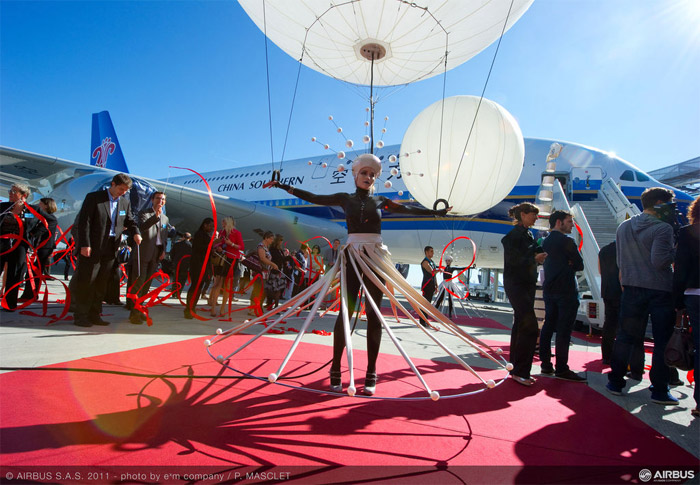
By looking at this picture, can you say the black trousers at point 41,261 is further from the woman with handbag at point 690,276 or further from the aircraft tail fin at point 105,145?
the aircraft tail fin at point 105,145

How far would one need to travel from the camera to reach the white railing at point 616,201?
7.32 metres

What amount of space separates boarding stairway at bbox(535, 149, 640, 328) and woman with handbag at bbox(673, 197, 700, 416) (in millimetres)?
3094

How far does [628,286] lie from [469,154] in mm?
3381

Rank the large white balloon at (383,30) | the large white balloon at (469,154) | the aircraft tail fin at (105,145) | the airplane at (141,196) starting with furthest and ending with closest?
the aircraft tail fin at (105,145) < the airplane at (141,196) < the large white balloon at (469,154) < the large white balloon at (383,30)

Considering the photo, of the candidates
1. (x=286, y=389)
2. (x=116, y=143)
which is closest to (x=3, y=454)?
(x=286, y=389)

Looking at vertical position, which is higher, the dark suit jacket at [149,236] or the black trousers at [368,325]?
the dark suit jacket at [149,236]

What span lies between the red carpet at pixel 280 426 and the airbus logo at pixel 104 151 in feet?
53.5

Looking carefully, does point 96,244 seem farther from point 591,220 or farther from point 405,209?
point 591,220

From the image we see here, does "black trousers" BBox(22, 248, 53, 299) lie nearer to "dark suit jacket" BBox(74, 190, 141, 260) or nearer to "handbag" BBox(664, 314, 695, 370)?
"dark suit jacket" BBox(74, 190, 141, 260)

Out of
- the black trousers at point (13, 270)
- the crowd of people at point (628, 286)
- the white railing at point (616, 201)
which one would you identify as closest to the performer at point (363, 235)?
the crowd of people at point (628, 286)

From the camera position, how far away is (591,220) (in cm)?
799

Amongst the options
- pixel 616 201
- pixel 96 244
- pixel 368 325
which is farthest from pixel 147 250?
pixel 616 201

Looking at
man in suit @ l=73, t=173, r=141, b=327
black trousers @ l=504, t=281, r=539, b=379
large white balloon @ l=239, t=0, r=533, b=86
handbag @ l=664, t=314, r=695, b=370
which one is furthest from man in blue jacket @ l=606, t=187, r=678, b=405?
man in suit @ l=73, t=173, r=141, b=327

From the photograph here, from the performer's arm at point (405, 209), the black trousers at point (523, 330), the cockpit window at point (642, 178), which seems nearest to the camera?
the performer's arm at point (405, 209)
